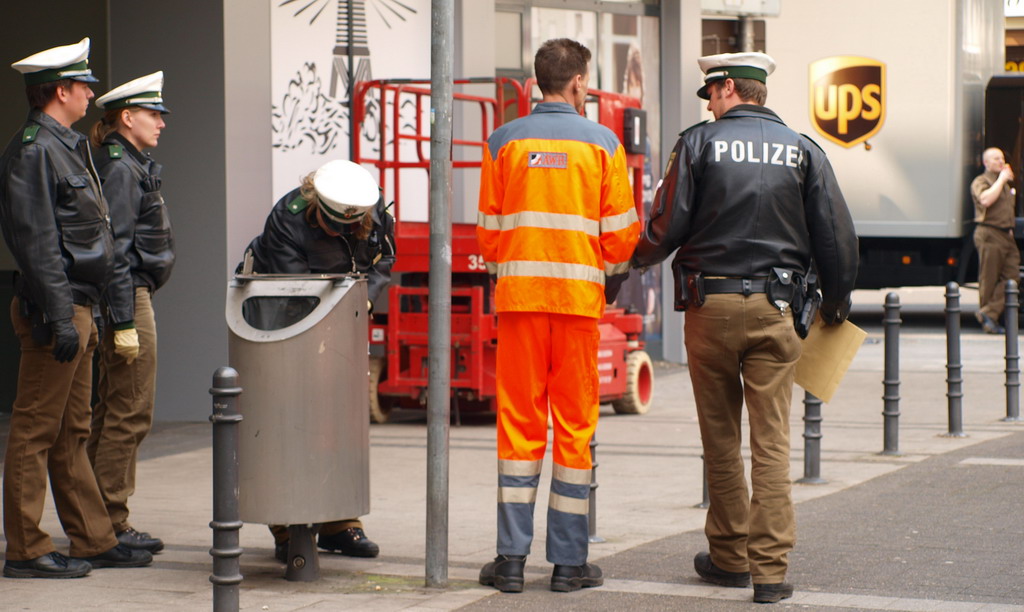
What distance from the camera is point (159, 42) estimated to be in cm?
1143

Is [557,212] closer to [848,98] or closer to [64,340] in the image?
[64,340]

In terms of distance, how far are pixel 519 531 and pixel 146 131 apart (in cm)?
238

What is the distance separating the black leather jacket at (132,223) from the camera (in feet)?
22.0

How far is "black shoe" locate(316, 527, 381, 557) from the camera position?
6.86m

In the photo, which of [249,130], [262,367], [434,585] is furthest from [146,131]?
[249,130]

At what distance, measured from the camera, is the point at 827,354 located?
6.57 m

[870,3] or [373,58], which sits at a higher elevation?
[870,3]

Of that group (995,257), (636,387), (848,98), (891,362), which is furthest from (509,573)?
(848,98)

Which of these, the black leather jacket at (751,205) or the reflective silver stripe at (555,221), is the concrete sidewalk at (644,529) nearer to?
the black leather jacket at (751,205)

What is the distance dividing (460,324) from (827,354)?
208 inches

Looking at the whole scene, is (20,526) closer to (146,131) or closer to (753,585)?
(146,131)

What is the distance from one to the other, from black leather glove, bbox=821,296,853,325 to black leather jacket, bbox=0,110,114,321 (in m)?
2.81

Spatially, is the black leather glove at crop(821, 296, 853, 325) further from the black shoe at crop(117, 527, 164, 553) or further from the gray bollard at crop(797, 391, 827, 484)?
the black shoe at crop(117, 527, 164, 553)

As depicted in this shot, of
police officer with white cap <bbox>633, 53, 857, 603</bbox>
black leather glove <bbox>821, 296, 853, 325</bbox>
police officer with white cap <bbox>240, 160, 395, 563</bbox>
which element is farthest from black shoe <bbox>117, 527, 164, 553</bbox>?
black leather glove <bbox>821, 296, 853, 325</bbox>
